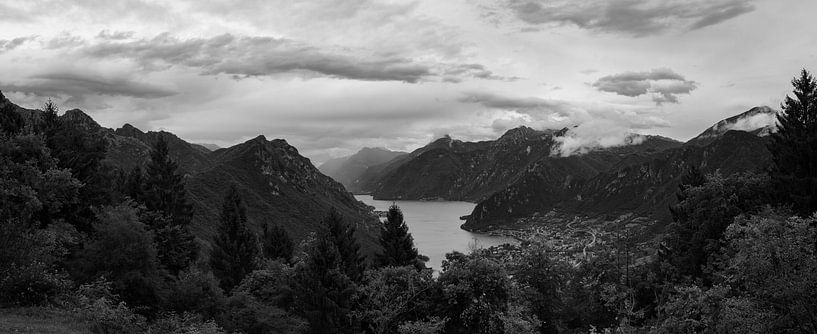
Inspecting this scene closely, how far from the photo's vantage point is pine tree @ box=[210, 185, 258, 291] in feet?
208

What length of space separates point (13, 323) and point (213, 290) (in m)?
20.3

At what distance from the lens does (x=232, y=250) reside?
64.1 meters

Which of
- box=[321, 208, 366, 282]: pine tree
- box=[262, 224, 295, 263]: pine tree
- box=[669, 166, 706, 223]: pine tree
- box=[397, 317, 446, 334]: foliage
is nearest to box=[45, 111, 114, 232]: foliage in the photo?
box=[321, 208, 366, 282]: pine tree

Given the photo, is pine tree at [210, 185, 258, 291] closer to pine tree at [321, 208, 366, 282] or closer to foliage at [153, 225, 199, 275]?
foliage at [153, 225, 199, 275]

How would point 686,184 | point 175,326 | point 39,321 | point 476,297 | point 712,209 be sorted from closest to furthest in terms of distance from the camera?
point 39,321 → point 175,326 → point 476,297 → point 712,209 → point 686,184

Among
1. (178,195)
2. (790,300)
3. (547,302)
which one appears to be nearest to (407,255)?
(547,302)

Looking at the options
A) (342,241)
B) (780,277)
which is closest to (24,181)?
(342,241)

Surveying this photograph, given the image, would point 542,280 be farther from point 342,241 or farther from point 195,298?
point 195,298

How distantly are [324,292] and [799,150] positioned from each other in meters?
44.5

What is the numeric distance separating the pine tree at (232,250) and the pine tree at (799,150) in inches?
2306

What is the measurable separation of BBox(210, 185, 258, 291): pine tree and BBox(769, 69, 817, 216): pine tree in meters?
58.6

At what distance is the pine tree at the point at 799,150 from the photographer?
1734 inches

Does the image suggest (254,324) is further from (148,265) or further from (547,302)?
(547,302)

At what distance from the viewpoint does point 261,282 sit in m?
52.8
